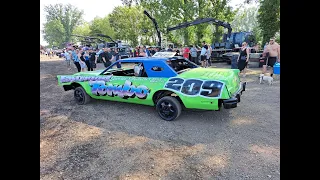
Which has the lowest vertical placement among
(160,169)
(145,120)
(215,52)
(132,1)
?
(160,169)

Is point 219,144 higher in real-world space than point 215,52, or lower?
lower

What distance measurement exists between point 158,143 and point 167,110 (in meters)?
1.02

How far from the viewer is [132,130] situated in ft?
13.7

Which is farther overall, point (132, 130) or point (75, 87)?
point (75, 87)

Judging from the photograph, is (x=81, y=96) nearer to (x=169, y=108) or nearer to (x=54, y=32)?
(x=169, y=108)

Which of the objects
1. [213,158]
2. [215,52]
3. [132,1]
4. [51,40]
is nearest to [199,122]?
[213,158]

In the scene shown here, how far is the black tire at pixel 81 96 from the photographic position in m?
5.80

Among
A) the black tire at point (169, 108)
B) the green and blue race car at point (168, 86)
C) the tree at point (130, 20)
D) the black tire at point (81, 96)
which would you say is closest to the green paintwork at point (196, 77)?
the green and blue race car at point (168, 86)

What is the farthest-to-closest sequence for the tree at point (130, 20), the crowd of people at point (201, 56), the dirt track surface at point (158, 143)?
1. the tree at point (130, 20)
2. the crowd of people at point (201, 56)
3. the dirt track surface at point (158, 143)

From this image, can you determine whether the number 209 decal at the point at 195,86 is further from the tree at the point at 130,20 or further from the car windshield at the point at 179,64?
the tree at the point at 130,20

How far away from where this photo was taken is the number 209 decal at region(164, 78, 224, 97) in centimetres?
391

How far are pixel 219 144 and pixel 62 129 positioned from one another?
125 inches

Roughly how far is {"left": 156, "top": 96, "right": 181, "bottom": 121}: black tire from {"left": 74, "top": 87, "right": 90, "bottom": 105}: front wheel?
7.81 feet
